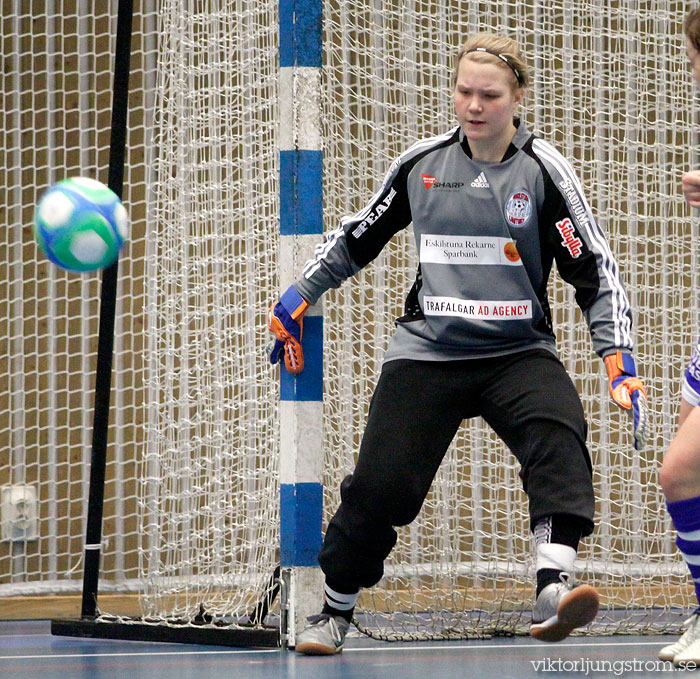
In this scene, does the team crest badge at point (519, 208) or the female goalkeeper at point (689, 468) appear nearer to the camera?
the female goalkeeper at point (689, 468)

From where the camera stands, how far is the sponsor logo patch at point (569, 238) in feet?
9.44

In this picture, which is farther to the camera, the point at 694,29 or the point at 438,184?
the point at 438,184

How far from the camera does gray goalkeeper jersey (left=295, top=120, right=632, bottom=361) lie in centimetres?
288

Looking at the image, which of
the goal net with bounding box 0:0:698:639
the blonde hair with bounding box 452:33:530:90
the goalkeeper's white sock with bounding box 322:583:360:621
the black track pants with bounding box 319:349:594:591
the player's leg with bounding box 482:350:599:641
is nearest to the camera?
the player's leg with bounding box 482:350:599:641

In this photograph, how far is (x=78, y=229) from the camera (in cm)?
286

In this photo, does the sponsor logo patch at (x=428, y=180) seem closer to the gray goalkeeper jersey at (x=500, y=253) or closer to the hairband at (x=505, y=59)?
the gray goalkeeper jersey at (x=500, y=253)

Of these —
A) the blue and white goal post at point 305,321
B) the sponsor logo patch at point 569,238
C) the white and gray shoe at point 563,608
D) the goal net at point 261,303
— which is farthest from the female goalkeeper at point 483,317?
the goal net at point 261,303

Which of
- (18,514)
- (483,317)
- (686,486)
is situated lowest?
(18,514)

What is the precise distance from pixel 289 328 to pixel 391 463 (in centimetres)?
66

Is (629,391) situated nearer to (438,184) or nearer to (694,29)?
(438,184)

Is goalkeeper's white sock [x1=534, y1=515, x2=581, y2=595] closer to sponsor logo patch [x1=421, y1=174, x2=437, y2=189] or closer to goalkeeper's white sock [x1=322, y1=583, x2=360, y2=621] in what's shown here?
goalkeeper's white sock [x1=322, y1=583, x2=360, y2=621]

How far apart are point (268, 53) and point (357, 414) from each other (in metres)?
1.48

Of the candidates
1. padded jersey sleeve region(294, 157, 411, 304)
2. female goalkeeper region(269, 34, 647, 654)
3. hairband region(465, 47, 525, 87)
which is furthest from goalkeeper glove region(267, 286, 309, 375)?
hairband region(465, 47, 525, 87)

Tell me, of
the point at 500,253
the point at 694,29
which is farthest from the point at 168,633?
the point at 694,29
